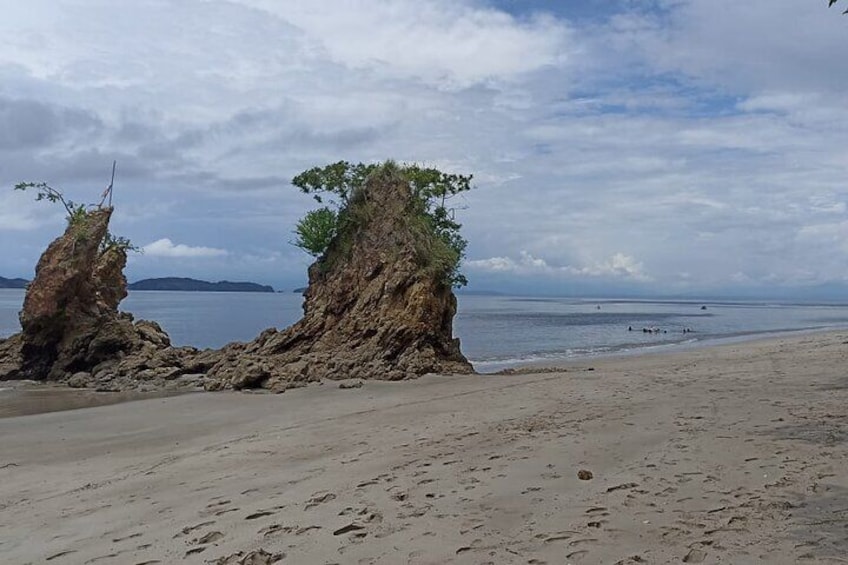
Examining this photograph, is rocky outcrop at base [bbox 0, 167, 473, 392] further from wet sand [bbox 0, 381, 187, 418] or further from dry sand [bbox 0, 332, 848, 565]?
dry sand [bbox 0, 332, 848, 565]

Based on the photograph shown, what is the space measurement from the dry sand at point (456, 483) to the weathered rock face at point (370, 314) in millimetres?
5960

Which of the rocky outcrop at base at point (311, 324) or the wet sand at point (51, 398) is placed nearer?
the wet sand at point (51, 398)

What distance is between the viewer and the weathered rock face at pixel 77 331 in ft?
79.5

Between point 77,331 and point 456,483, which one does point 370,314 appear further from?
point 456,483

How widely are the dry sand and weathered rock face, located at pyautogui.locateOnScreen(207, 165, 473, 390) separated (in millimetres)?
5960

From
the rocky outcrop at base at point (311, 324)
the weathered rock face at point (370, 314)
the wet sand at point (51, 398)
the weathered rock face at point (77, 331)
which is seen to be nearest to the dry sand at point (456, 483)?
the wet sand at point (51, 398)

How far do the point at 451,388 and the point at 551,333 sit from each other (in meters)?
37.4

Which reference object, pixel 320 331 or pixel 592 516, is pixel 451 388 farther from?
pixel 592 516

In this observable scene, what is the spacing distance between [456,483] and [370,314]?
14591mm

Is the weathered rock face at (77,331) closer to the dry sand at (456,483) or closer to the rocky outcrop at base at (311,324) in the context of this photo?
the rocky outcrop at base at (311,324)

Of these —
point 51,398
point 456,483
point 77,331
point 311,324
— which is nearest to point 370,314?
point 311,324

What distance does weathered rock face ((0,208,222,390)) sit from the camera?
954 inches

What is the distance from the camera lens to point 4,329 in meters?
51.1

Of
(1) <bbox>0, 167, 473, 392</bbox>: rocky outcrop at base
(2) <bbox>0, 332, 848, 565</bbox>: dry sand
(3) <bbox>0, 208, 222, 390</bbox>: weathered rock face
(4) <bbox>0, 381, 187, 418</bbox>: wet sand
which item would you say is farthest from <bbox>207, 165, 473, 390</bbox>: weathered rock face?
(2) <bbox>0, 332, 848, 565</bbox>: dry sand
